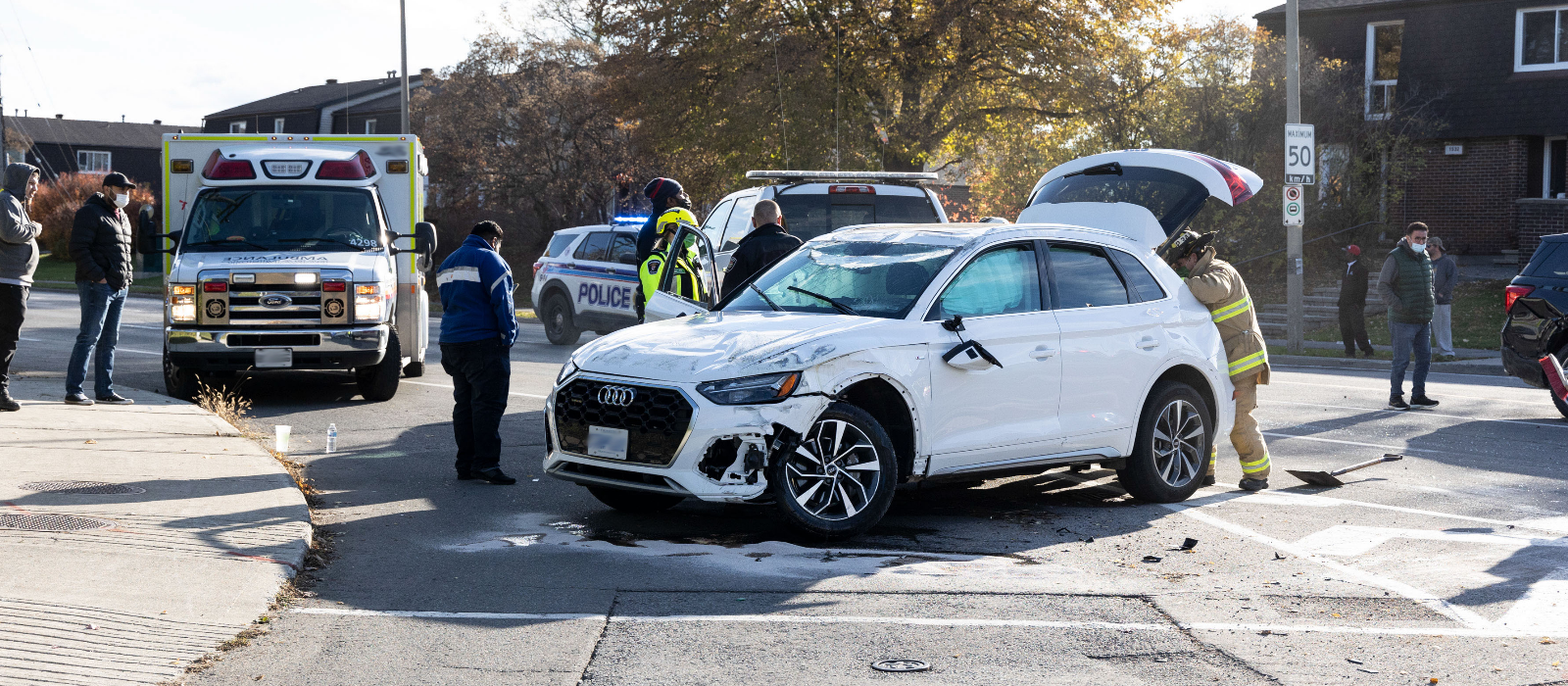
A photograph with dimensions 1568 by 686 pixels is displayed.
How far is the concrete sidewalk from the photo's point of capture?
15.9 feet

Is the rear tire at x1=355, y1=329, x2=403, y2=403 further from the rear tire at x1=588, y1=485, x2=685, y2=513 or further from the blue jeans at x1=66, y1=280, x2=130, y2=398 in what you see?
the rear tire at x1=588, y1=485, x2=685, y2=513

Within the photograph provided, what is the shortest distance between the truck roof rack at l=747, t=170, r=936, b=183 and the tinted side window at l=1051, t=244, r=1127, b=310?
12.8 feet

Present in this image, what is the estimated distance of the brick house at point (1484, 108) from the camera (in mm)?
29344

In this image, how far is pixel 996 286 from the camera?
25.0ft

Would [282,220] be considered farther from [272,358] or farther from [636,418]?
[636,418]

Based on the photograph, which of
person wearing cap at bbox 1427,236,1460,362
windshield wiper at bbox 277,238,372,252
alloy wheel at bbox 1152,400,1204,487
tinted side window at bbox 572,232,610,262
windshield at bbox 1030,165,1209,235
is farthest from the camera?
person wearing cap at bbox 1427,236,1460,362

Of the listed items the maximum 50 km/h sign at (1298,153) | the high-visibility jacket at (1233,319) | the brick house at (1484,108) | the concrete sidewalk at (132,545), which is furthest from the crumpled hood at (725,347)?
the brick house at (1484,108)

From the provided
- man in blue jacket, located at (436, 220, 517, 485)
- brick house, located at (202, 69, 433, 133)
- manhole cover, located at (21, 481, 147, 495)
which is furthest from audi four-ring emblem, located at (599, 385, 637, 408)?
brick house, located at (202, 69, 433, 133)

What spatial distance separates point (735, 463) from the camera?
6578mm

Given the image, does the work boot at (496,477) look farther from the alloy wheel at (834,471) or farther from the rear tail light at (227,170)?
the rear tail light at (227,170)

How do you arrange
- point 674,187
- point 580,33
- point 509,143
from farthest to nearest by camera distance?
point 580,33 < point 509,143 < point 674,187

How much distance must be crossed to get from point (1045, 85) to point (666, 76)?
7.91 metres

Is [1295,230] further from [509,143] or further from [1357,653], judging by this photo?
[509,143]

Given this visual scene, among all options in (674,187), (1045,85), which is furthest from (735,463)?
(1045,85)
